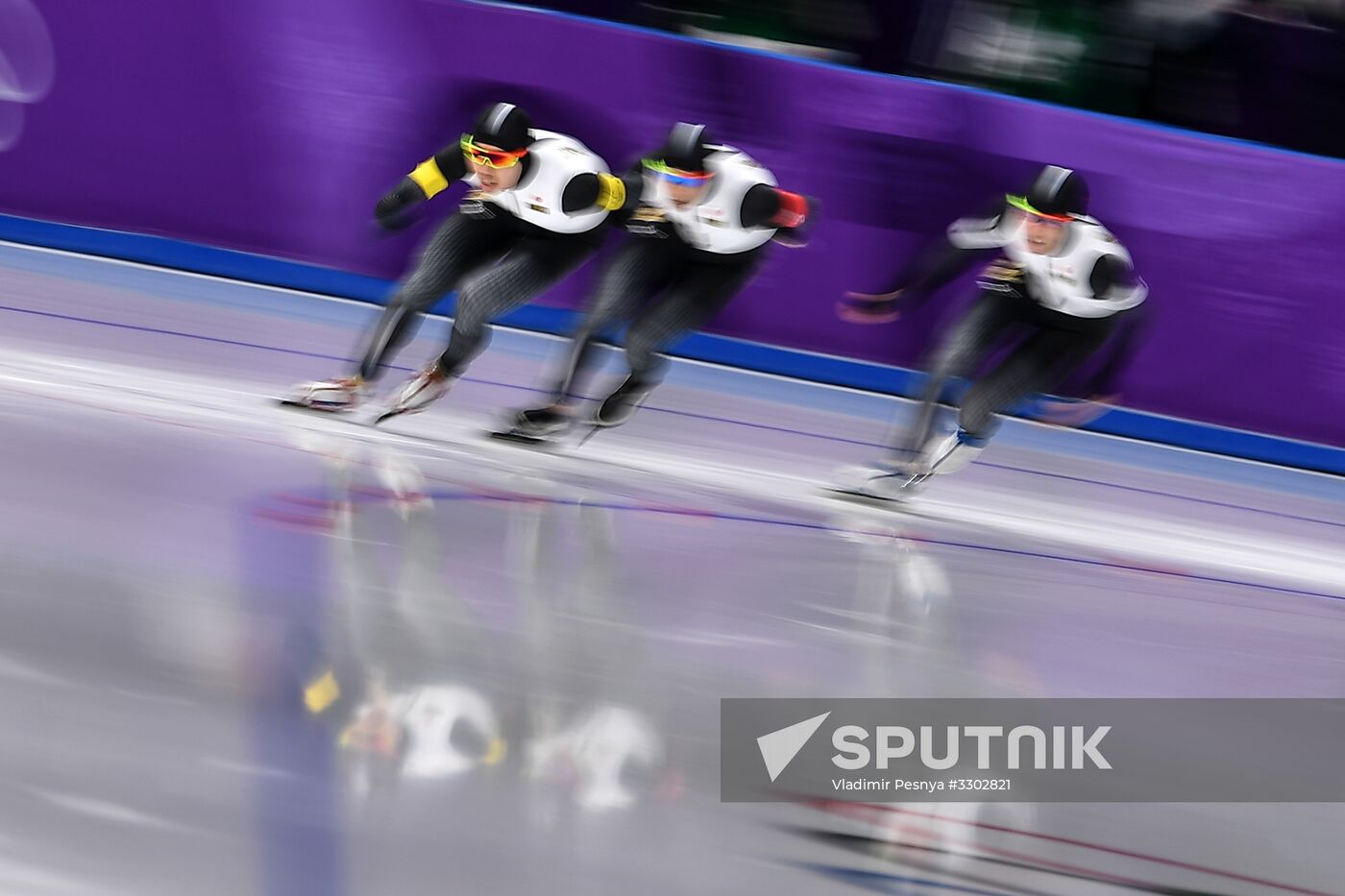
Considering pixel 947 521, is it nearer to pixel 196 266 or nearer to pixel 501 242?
pixel 501 242

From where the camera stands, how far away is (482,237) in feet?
15.6

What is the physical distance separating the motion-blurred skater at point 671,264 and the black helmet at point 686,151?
0.04 m

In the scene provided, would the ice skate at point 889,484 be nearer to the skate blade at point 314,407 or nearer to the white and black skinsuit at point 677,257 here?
the white and black skinsuit at point 677,257

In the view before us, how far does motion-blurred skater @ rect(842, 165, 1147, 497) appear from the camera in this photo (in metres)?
4.68

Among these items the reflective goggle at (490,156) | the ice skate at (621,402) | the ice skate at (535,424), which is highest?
the reflective goggle at (490,156)

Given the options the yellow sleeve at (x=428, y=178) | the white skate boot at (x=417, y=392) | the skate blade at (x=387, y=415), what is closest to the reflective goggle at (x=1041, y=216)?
the yellow sleeve at (x=428, y=178)

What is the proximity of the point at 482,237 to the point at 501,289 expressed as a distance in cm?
25

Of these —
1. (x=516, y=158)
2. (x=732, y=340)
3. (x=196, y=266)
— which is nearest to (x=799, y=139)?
(x=732, y=340)

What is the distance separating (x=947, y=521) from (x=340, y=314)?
291 cm

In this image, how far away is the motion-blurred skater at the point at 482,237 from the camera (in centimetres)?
450

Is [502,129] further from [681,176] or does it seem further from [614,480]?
[614,480]

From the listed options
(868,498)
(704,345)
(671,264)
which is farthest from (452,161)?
(704,345)

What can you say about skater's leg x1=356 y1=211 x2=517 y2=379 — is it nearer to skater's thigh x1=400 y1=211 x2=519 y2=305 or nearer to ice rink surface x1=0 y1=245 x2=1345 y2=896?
skater's thigh x1=400 y1=211 x2=519 y2=305

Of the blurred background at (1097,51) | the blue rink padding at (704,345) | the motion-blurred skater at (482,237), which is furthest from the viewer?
the blue rink padding at (704,345)
